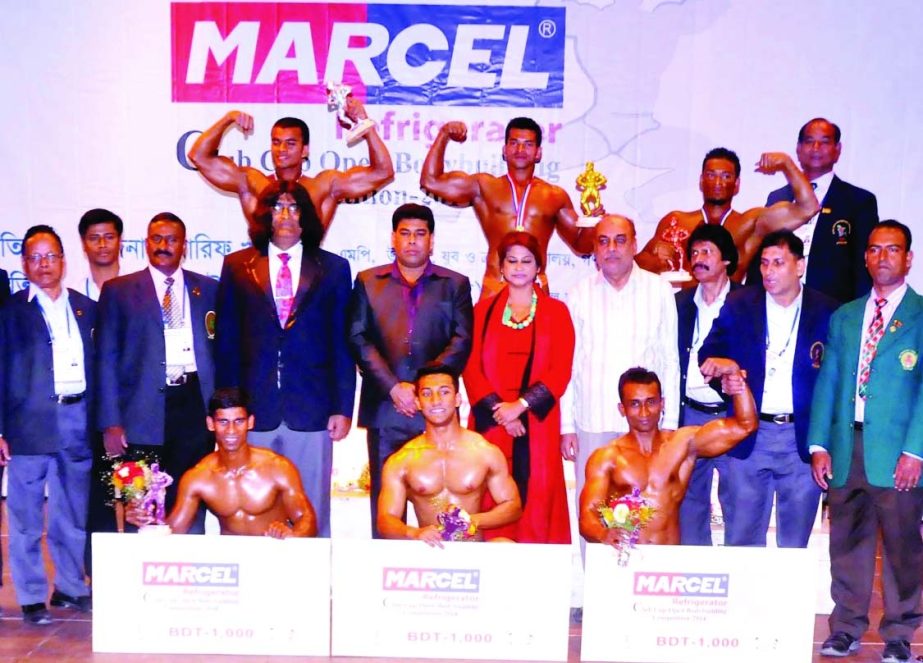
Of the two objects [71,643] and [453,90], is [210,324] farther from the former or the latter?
[453,90]

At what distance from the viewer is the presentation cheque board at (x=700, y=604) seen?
460 centimetres

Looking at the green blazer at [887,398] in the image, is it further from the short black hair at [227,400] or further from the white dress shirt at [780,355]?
the short black hair at [227,400]

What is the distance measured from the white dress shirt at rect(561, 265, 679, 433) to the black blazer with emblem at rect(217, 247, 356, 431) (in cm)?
124

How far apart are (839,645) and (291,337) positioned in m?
2.89

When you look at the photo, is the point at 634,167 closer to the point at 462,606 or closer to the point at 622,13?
the point at 622,13

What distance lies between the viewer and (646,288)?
545 centimetres

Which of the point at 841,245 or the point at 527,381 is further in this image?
the point at 841,245

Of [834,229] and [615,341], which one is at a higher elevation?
[834,229]

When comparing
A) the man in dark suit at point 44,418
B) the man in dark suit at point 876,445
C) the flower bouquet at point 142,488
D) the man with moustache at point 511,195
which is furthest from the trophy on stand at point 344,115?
the man in dark suit at point 876,445

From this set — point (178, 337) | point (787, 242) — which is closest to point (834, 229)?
point (787, 242)

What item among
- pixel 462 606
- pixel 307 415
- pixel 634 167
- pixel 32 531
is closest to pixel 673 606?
pixel 462 606

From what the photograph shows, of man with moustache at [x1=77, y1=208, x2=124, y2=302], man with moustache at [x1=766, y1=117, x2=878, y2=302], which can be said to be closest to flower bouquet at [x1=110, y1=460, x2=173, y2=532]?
man with moustache at [x1=77, y1=208, x2=124, y2=302]

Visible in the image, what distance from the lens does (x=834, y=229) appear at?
6.45 meters

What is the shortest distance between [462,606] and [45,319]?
241 centimetres
